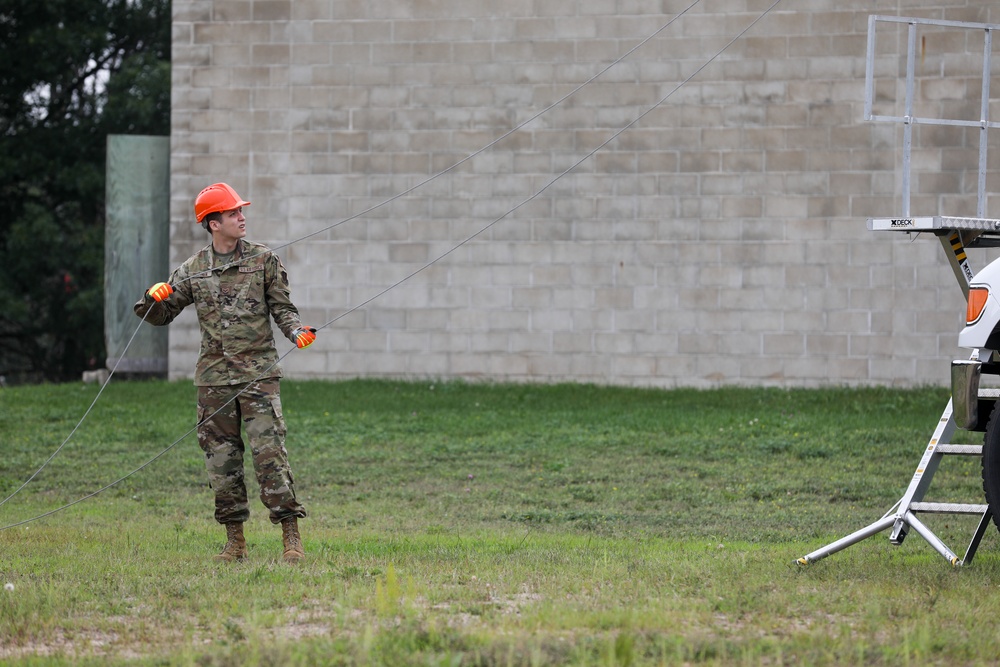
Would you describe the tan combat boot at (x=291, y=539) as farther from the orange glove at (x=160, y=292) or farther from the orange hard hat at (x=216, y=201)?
the orange hard hat at (x=216, y=201)

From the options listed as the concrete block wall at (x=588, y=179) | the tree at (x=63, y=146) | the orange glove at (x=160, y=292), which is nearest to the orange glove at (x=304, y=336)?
the orange glove at (x=160, y=292)

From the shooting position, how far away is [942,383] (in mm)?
14727

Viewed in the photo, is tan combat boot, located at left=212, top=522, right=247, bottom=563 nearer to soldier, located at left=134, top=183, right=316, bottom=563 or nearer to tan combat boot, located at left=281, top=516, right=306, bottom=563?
soldier, located at left=134, top=183, right=316, bottom=563

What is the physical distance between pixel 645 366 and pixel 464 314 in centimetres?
237

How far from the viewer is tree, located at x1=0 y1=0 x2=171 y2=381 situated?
21594 millimetres

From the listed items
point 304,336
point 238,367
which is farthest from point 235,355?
point 304,336

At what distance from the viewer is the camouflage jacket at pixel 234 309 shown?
23.0ft

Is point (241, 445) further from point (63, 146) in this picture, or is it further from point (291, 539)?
point (63, 146)

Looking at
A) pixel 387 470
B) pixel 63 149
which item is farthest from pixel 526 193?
pixel 63 149

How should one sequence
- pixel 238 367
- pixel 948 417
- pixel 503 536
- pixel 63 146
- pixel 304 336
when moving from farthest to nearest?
pixel 63 146
pixel 503 536
pixel 238 367
pixel 304 336
pixel 948 417

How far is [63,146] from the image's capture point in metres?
22.7

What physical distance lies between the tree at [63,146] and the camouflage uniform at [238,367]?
14881 mm

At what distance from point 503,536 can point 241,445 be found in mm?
2029

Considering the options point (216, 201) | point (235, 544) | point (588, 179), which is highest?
point (588, 179)
